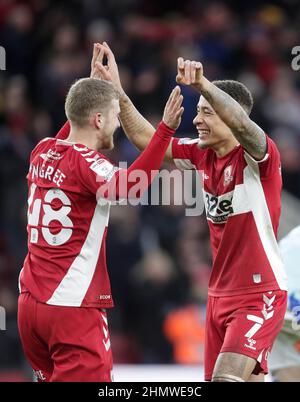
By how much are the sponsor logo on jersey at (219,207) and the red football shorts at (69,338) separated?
102cm

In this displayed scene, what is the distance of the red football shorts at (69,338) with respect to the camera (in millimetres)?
6246

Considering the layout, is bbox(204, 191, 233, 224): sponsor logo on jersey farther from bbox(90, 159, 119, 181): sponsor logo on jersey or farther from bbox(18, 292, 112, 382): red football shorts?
bbox(18, 292, 112, 382): red football shorts

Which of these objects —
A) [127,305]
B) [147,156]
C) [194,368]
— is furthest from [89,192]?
[127,305]

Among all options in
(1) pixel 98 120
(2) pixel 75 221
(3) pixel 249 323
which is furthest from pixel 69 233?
(3) pixel 249 323

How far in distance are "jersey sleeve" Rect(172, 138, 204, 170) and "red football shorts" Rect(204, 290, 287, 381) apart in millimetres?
1048

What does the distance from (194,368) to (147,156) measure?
13.4 feet

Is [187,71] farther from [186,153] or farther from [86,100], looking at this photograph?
[186,153]

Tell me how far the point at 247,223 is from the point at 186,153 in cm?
91

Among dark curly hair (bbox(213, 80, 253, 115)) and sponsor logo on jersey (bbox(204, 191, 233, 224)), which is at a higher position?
dark curly hair (bbox(213, 80, 253, 115))

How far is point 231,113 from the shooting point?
255 inches

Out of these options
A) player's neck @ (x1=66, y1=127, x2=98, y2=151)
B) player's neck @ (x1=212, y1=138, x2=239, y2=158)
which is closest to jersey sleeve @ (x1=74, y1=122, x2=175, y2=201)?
player's neck @ (x1=66, y1=127, x2=98, y2=151)

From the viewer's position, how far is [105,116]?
6.53m

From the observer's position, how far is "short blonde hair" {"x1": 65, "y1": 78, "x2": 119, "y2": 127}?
6508 mm
